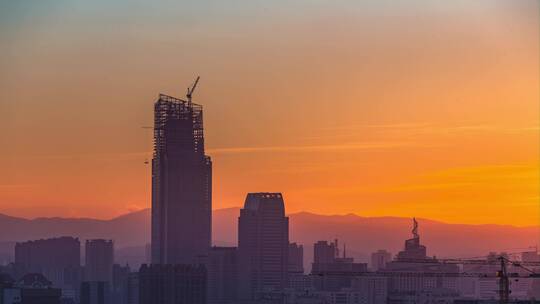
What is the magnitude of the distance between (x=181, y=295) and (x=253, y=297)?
85.3ft

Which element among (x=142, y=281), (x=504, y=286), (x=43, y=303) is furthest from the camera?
(x=142, y=281)

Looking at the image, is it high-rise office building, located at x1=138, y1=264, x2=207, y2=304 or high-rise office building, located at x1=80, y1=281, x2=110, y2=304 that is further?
high-rise office building, located at x1=80, y1=281, x2=110, y2=304

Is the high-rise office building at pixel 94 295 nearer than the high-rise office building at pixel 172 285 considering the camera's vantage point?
No

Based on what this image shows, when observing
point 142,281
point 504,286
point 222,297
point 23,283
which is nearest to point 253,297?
point 222,297

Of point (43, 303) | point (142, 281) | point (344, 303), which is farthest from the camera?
point (344, 303)

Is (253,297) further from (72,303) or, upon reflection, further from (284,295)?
(72,303)

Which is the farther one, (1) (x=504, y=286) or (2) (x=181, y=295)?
(2) (x=181, y=295)

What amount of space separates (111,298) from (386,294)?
2816 cm

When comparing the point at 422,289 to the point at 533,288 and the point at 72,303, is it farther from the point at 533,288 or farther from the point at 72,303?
the point at 72,303

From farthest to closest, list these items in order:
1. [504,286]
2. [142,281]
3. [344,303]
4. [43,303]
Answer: [344,303] → [142,281] → [43,303] → [504,286]

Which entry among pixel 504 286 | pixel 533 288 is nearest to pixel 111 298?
pixel 533 288

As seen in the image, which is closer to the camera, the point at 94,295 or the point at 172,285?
the point at 172,285

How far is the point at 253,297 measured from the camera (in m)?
198

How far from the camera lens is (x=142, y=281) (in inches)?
7200
